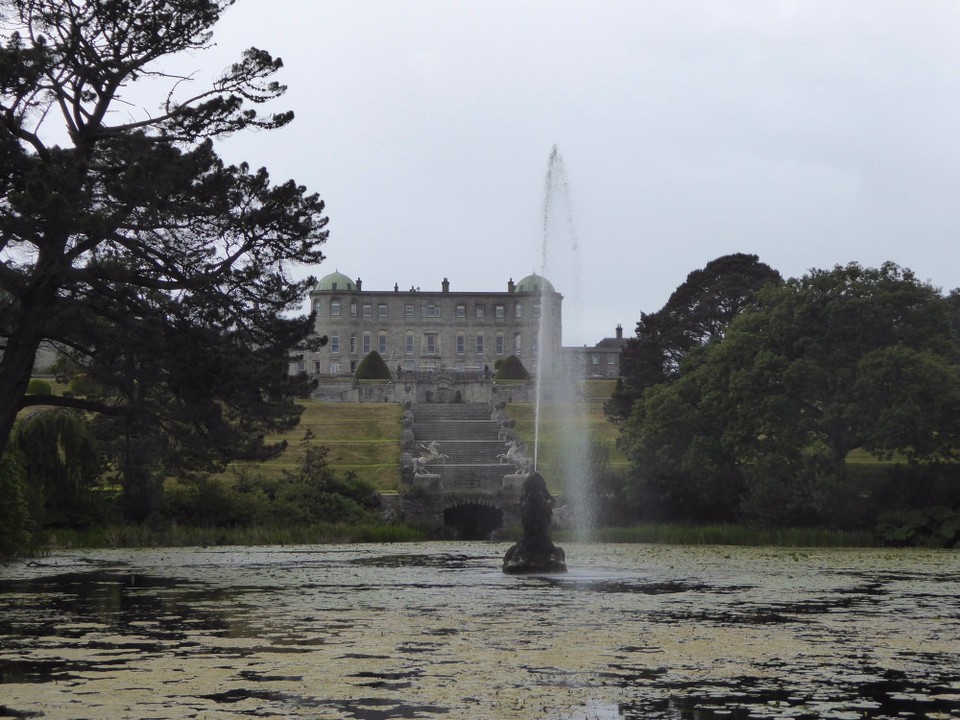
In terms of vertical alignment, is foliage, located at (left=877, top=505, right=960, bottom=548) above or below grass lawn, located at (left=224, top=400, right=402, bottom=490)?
below

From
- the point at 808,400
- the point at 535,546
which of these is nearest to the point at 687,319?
the point at 808,400

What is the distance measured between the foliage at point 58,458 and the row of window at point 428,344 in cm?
10516

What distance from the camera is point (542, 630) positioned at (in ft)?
52.6

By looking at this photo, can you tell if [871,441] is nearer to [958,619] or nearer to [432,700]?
[958,619]

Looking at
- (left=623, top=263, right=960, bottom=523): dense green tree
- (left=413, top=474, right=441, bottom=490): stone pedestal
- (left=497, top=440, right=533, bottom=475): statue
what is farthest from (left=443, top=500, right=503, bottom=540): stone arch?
(left=623, top=263, right=960, bottom=523): dense green tree

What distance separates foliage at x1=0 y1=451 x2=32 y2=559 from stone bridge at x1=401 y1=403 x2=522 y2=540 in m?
19.2

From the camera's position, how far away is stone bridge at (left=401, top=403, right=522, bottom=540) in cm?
4919

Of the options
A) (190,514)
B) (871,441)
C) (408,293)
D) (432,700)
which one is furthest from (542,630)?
(408,293)

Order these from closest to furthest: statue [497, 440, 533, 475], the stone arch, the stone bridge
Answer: the stone bridge
the stone arch
statue [497, 440, 533, 475]

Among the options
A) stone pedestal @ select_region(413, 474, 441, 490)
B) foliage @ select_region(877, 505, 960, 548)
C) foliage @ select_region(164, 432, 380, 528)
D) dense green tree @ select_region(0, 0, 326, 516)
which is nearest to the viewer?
dense green tree @ select_region(0, 0, 326, 516)

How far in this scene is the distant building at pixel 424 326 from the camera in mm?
145500

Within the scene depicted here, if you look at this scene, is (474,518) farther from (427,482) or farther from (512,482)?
(427,482)

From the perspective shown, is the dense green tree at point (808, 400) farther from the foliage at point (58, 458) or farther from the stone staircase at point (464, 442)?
the foliage at point (58, 458)

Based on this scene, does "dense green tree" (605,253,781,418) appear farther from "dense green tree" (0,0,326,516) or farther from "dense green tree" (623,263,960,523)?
"dense green tree" (0,0,326,516)
